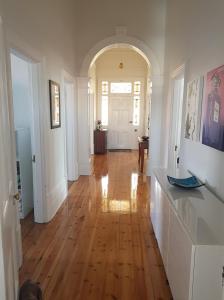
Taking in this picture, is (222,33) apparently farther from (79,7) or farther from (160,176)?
(79,7)

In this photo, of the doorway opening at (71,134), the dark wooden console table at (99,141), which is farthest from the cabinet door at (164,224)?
the dark wooden console table at (99,141)

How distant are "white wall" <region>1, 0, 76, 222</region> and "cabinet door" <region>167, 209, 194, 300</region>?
1.98 metres

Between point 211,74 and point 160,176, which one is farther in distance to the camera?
point 160,176

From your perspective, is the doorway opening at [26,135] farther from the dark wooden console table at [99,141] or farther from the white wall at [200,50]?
the dark wooden console table at [99,141]

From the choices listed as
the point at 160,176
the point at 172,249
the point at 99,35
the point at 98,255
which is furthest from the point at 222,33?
the point at 99,35

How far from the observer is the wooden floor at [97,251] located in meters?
2.07

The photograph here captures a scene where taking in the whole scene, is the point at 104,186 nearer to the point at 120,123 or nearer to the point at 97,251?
the point at 97,251

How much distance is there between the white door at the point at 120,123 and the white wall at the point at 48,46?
4421mm

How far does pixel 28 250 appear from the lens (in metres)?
2.61

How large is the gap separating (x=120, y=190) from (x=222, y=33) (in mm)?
3291

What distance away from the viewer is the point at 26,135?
355 centimetres

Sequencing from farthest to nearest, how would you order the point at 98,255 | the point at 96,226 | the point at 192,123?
1. the point at 96,226
2. the point at 192,123
3. the point at 98,255

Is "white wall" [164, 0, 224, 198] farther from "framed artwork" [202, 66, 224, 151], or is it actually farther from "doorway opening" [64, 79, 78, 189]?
"doorway opening" [64, 79, 78, 189]

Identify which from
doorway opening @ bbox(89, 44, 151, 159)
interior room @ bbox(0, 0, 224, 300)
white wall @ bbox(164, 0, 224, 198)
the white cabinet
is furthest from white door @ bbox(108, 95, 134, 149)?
the white cabinet
